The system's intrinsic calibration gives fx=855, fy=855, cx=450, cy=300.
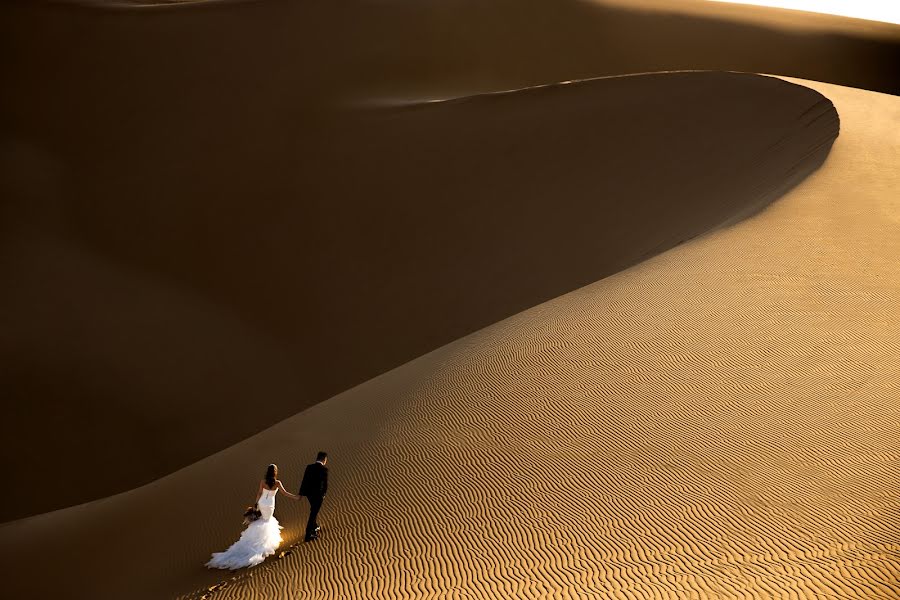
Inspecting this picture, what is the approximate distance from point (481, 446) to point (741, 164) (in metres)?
9.94

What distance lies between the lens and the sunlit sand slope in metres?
15.0

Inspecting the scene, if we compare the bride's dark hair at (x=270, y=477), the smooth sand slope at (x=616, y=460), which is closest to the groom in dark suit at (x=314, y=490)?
the smooth sand slope at (x=616, y=460)

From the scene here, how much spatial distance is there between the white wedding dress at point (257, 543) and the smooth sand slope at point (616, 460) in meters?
0.16

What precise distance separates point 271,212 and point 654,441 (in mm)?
12507

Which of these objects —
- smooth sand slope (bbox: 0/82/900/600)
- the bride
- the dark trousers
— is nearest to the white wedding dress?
the bride

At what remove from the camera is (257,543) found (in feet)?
27.8

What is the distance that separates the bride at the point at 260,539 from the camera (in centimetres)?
846

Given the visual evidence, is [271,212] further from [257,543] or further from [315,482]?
[257,543]

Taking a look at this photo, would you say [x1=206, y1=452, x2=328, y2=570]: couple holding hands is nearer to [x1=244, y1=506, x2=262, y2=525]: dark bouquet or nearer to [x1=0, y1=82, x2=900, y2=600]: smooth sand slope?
[x1=244, y1=506, x2=262, y2=525]: dark bouquet

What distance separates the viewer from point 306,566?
8133 mm

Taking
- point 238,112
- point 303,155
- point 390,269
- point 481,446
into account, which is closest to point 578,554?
point 481,446

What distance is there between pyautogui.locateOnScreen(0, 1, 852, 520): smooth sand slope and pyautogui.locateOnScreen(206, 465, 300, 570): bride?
617 cm

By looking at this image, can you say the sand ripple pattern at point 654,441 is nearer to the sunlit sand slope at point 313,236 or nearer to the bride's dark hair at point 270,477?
the bride's dark hair at point 270,477

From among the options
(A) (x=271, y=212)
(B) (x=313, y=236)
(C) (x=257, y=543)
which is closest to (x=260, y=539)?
(C) (x=257, y=543)
